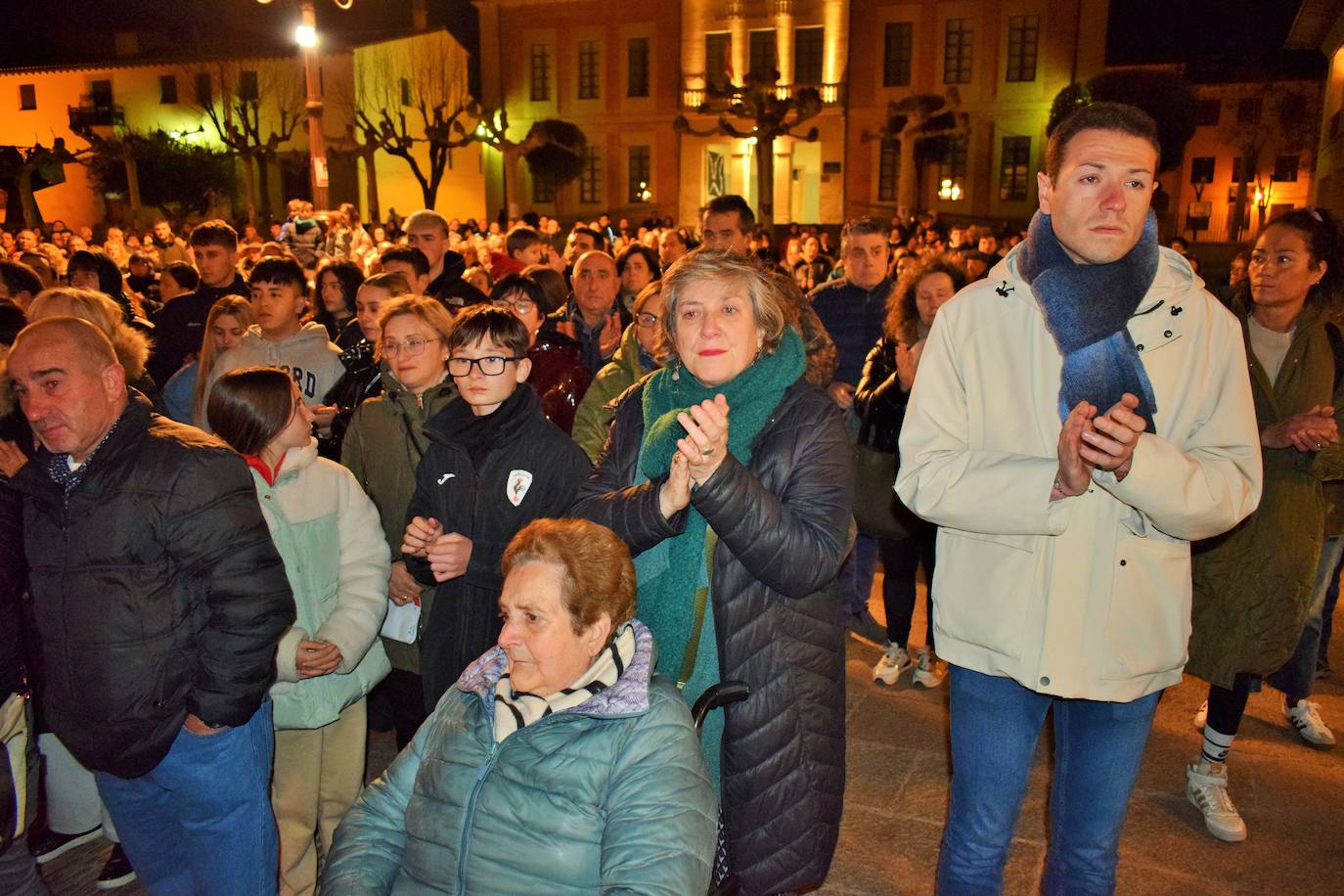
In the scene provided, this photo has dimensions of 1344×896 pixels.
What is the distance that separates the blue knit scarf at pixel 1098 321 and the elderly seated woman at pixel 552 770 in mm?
1135

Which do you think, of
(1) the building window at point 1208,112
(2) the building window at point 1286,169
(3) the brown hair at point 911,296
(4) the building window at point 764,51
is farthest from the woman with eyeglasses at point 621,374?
(2) the building window at point 1286,169

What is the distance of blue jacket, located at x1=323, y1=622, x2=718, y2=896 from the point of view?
1.98 meters

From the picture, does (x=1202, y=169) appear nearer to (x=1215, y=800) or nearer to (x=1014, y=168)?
(x=1014, y=168)

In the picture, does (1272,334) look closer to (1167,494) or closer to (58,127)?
(1167,494)

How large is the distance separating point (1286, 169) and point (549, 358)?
47.3 meters

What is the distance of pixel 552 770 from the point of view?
204 cm

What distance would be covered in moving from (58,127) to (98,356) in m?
58.3

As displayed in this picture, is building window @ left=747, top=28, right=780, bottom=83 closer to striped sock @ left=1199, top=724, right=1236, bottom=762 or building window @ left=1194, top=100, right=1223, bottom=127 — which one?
building window @ left=1194, top=100, right=1223, bottom=127

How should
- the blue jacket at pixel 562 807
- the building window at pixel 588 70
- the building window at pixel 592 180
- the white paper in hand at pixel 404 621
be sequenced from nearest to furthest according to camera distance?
1. the blue jacket at pixel 562 807
2. the white paper in hand at pixel 404 621
3. the building window at pixel 588 70
4. the building window at pixel 592 180

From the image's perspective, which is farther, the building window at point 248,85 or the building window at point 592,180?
the building window at point 248,85

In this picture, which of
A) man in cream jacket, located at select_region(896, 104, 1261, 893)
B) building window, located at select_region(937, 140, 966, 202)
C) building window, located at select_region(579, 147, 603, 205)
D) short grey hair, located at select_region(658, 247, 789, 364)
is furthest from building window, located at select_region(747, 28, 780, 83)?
man in cream jacket, located at select_region(896, 104, 1261, 893)

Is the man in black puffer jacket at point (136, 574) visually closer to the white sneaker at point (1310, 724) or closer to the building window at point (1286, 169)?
the white sneaker at point (1310, 724)

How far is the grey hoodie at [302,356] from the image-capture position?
5.00m

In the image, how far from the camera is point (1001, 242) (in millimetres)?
22828
